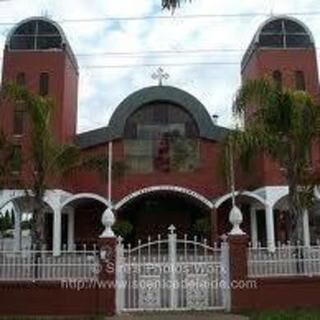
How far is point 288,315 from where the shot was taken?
1334cm

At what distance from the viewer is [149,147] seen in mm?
36562

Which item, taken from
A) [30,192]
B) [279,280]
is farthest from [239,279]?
[30,192]

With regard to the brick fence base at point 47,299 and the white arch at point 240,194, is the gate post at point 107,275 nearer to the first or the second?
the brick fence base at point 47,299

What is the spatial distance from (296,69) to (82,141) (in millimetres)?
12096

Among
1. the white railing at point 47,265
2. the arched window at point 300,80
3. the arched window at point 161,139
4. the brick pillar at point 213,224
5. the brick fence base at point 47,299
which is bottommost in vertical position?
the brick fence base at point 47,299

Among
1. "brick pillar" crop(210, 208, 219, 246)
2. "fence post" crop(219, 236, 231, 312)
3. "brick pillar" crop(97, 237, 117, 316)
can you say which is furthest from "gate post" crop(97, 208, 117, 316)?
"brick pillar" crop(210, 208, 219, 246)

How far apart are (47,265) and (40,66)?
2261 cm

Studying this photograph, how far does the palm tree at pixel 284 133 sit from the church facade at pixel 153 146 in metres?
16.5

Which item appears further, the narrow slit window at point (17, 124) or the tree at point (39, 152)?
the narrow slit window at point (17, 124)

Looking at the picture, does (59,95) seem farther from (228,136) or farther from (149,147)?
(228,136)

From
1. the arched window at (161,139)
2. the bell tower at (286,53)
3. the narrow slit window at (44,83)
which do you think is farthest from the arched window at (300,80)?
the narrow slit window at (44,83)

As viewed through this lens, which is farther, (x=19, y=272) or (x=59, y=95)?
(x=59, y=95)

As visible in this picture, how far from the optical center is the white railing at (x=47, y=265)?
47.4 feet

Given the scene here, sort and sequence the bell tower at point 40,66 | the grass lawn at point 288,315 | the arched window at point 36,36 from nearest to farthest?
the grass lawn at point 288,315
the bell tower at point 40,66
the arched window at point 36,36
